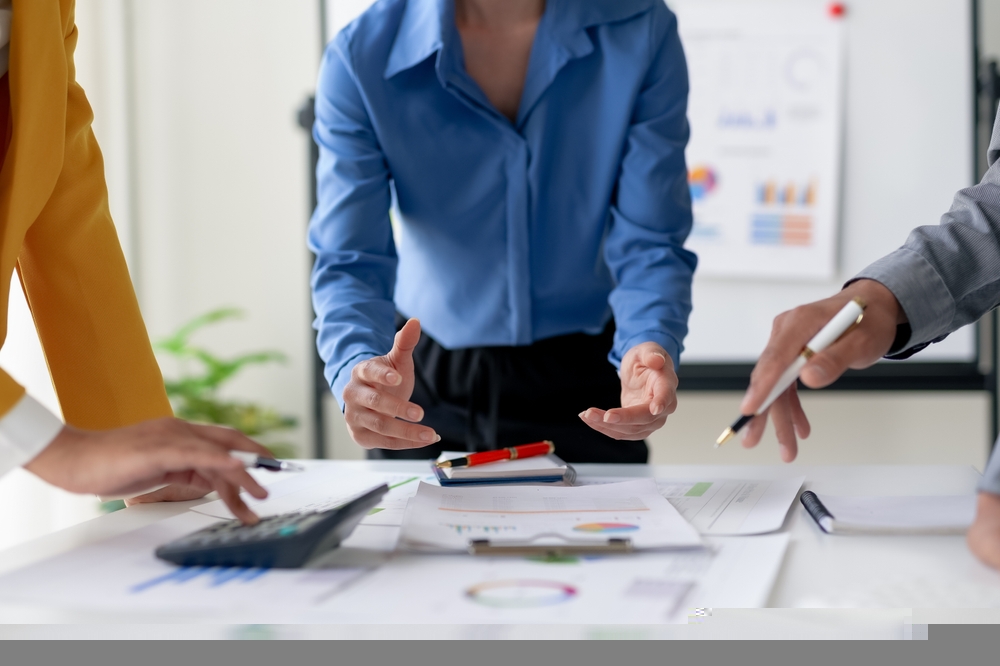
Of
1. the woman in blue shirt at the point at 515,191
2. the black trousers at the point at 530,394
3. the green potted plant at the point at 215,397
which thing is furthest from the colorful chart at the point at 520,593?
the green potted plant at the point at 215,397

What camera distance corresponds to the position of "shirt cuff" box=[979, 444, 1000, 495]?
62 cm

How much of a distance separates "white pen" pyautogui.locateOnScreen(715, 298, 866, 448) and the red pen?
319 millimetres

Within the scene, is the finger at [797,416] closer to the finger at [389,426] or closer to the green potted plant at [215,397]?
the finger at [389,426]

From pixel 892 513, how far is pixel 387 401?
1.67 ft

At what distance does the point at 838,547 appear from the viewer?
2.23 feet

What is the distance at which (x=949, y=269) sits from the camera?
80cm

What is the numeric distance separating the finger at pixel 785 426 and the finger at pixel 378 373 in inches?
15.1

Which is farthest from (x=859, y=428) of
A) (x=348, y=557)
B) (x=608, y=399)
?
(x=348, y=557)

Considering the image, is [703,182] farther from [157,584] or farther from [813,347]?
[157,584]

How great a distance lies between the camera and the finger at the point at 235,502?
0.70 meters

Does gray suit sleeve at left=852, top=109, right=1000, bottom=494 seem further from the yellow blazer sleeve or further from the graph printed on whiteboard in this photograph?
the graph printed on whiteboard

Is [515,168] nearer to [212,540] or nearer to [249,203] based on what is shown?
[212,540]

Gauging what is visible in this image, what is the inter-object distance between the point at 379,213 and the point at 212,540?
27.7 inches

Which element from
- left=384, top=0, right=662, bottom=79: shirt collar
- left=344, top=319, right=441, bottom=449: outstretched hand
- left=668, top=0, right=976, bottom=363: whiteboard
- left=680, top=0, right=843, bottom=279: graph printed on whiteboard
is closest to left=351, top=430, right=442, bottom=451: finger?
left=344, top=319, right=441, bottom=449: outstretched hand
